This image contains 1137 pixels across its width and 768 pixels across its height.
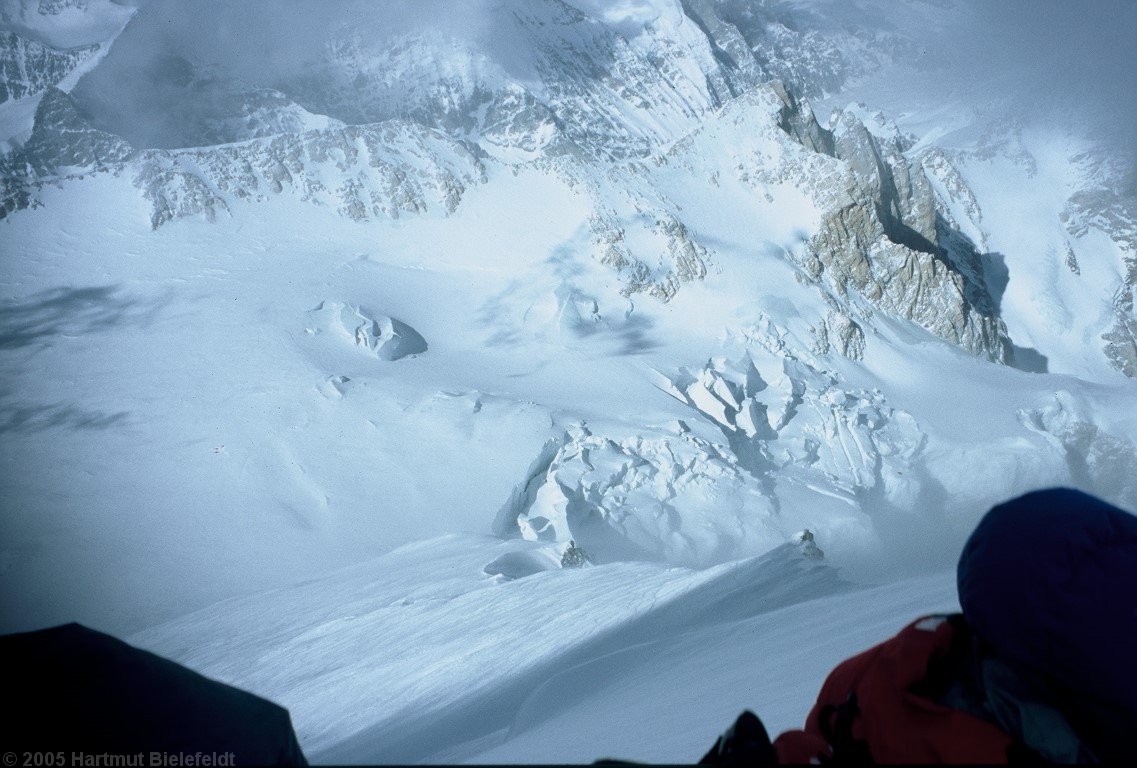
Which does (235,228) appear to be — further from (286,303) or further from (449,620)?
(449,620)

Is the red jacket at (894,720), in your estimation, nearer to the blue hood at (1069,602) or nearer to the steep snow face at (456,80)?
the blue hood at (1069,602)

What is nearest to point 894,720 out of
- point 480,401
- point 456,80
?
point 480,401

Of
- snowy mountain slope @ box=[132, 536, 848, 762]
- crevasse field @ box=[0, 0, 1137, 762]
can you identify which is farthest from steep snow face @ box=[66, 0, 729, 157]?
snowy mountain slope @ box=[132, 536, 848, 762]

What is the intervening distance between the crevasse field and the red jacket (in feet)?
4.52

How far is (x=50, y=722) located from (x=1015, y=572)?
2.54m

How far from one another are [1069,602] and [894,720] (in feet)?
1.64

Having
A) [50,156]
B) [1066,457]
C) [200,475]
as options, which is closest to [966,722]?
[200,475]

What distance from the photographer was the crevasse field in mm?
6281

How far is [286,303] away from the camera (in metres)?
22.8

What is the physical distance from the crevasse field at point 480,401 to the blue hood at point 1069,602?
1.67 metres

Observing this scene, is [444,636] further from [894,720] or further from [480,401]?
[480,401]

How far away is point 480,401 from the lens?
19500mm

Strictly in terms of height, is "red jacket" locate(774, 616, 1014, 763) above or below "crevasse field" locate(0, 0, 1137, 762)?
above

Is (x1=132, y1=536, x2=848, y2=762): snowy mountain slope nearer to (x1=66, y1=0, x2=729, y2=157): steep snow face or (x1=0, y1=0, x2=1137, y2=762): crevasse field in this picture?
(x1=0, y1=0, x2=1137, y2=762): crevasse field
